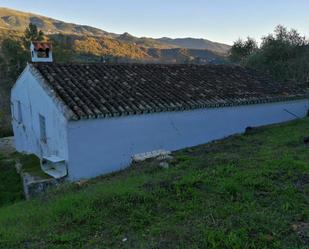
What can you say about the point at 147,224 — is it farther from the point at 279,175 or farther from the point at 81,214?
the point at 279,175

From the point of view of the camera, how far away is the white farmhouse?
419 inches

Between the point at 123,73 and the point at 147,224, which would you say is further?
the point at 123,73

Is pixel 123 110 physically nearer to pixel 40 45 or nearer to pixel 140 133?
pixel 140 133

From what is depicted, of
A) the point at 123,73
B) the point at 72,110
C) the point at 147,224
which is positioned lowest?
the point at 147,224

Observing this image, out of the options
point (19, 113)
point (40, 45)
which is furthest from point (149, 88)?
point (19, 113)

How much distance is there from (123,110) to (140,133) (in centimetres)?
109

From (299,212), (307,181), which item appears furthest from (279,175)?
(299,212)

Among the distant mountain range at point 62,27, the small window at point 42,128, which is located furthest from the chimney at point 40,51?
the distant mountain range at point 62,27

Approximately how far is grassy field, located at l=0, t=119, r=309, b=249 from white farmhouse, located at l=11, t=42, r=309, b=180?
3.34 m

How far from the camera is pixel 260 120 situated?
15.9 meters

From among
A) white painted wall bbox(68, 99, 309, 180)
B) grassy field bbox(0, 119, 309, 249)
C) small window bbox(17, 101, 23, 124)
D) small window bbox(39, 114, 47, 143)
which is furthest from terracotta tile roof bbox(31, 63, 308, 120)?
grassy field bbox(0, 119, 309, 249)

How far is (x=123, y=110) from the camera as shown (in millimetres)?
11195

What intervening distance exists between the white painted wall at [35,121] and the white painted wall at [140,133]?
20.5 inches

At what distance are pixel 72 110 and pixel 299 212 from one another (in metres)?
7.02
